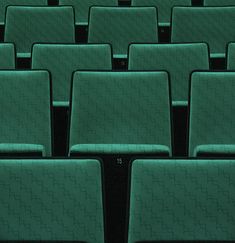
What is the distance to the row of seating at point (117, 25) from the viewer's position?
4.84 feet

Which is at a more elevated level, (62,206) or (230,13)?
(230,13)

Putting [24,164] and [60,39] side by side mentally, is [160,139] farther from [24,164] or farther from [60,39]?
[60,39]

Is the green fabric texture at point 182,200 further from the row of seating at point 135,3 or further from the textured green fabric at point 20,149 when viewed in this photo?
the row of seating at point 135,3

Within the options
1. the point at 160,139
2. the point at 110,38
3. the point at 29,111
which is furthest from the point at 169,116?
the point at 110,38

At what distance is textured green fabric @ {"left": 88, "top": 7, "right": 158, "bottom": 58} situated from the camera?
1.47m

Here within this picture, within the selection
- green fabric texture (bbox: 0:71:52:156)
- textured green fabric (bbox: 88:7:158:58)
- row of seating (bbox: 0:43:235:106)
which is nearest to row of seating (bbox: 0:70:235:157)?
green fabric texture (bbox: 0:71:52:156)

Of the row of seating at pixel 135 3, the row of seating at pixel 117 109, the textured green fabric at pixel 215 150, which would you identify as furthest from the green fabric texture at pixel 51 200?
the row of seating at pixel 135 3

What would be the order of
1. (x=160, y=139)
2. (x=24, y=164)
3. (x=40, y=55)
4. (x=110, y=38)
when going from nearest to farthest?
(x=24, y=164) → (x=160, y=139) → (x=40, y=55) → (x=110, y=38)

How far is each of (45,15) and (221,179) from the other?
0.89 metres

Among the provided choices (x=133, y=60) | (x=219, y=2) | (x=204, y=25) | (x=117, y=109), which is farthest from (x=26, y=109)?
(x=219, y=2)

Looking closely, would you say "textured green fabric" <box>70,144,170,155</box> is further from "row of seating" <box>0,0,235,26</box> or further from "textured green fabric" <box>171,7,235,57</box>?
"row of seating" <box>0,0,235,26</box>

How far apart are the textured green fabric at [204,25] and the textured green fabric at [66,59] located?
1.05ft

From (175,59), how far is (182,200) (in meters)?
0.54

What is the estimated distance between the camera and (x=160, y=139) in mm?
1032
